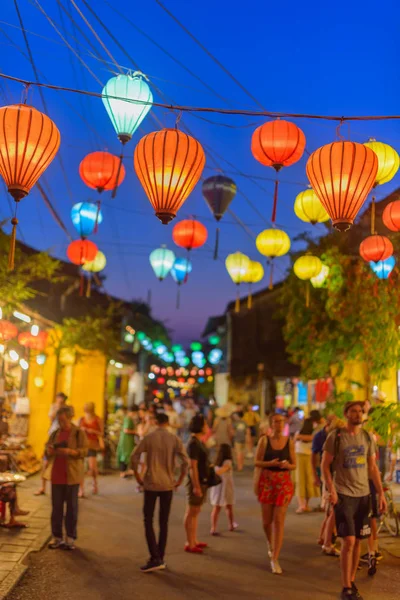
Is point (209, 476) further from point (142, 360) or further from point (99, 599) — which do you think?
point (142, 360)

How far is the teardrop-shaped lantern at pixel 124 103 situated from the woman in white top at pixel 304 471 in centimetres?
659

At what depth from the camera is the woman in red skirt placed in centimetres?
723

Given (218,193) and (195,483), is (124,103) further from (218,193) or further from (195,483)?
(195,483)

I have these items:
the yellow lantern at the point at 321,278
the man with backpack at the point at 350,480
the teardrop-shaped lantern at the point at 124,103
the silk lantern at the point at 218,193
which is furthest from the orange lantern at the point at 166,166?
the yellow lantern at the point at 321,278

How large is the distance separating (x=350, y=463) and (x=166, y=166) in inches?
144

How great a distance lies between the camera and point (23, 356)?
1532 centimetres

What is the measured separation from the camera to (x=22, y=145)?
6113mm

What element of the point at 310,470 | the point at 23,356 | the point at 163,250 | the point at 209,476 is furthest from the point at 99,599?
the point at 23,356

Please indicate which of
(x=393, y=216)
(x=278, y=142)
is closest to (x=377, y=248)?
(x=393, y=216)

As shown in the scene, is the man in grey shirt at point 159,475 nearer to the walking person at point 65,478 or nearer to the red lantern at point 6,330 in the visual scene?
the walking person at point 65,478

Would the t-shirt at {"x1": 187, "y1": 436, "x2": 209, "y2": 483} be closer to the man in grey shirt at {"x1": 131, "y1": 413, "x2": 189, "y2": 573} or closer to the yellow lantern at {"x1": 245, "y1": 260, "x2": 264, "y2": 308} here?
the man in grey shirt at {"x1": 131, "y1": 413, "x2": 189, "y2": 573}

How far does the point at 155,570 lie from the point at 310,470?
17.0ft

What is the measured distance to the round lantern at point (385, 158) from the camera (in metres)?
8.55

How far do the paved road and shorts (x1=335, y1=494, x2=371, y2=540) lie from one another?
0.69 metres
